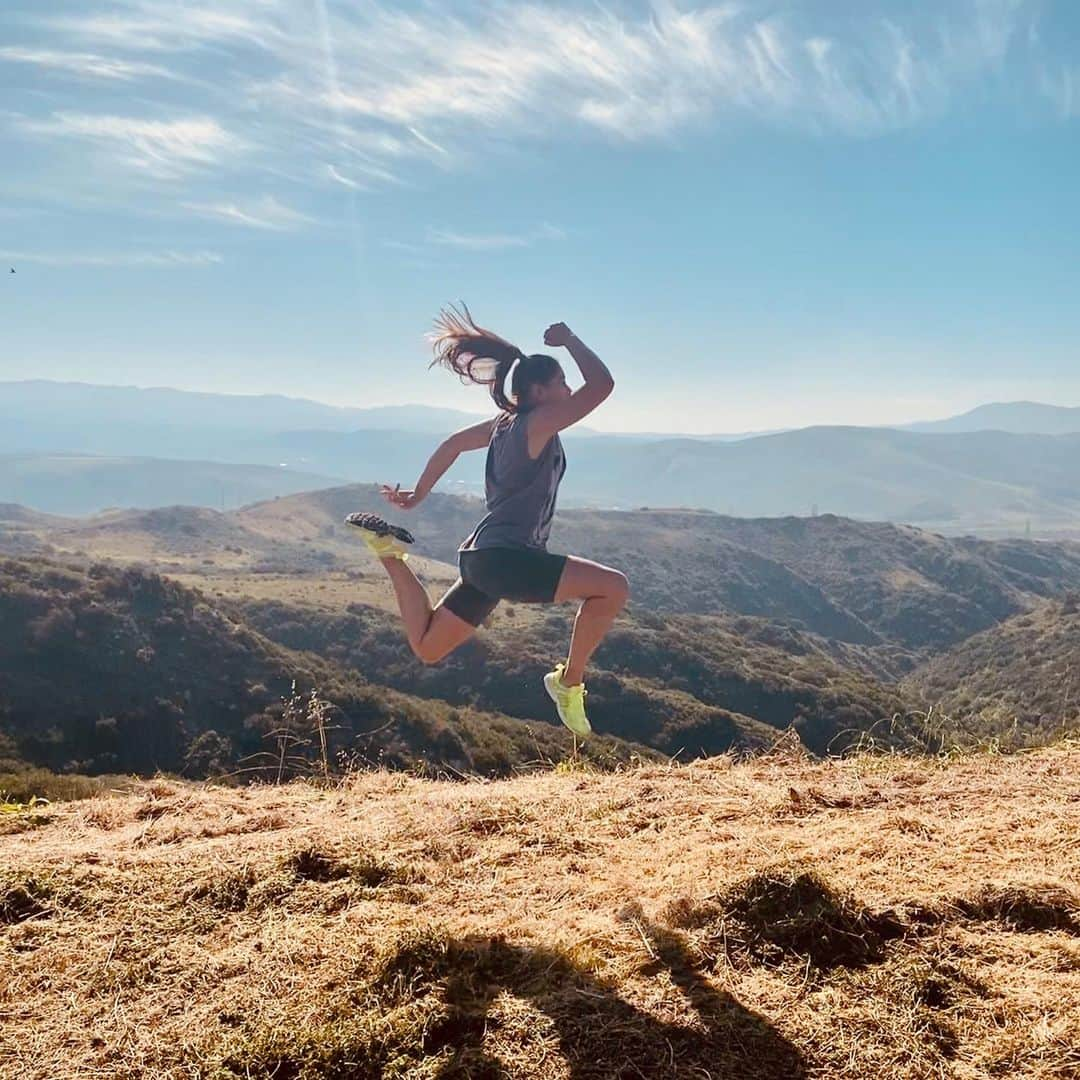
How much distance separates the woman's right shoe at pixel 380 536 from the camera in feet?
15.0

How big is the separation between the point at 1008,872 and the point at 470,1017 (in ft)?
6.66

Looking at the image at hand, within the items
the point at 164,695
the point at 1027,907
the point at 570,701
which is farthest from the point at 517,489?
the point at 164,695

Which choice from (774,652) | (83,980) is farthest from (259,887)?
(774,652)

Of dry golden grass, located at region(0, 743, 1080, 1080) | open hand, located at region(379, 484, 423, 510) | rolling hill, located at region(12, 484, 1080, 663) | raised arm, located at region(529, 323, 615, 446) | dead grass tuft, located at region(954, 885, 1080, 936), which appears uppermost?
raised arm, located at region(529, 323, 615, 446)

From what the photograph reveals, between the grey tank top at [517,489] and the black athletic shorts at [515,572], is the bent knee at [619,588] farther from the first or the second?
the grey tank top at [517,489]

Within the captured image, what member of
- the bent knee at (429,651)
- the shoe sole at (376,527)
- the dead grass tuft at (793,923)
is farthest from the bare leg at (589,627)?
the dead grass tuft at (793,923)

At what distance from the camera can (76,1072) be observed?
200 cm

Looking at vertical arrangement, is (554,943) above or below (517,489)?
below

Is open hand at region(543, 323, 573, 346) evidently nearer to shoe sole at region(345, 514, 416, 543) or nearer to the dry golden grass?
shoe sole at region(345, 514, 416, 543)

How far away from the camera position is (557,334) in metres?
4.12

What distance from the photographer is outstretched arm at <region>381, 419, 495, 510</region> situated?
15.0 ft

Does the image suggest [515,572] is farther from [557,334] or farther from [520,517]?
[557,334]

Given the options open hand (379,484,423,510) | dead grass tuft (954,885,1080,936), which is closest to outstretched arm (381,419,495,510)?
open hand (379,484,423,510)

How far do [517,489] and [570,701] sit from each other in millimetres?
1341
